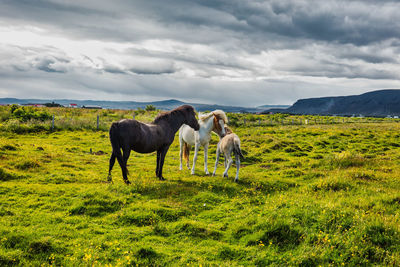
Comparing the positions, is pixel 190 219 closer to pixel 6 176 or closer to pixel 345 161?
pixel 6 176

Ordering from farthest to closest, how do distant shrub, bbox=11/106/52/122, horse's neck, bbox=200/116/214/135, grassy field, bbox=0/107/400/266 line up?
distant shrub, bbox=11/106/52/122 → horse's neck, bbox=200/116/214/135 → grassy field, bbox=0/107/400/266

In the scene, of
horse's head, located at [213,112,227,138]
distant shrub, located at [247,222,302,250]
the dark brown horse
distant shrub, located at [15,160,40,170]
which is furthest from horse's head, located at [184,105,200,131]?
distant shrub, located at [15,160,40,170]

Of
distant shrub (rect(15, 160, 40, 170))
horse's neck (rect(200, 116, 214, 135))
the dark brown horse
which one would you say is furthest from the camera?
horse's neck (rect(200, 116, 214, 135))

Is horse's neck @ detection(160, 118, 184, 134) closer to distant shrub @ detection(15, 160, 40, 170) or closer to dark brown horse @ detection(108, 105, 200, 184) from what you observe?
Answer: dark brown horse @ detection(108, 105, 200, 184)

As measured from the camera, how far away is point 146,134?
9.81m

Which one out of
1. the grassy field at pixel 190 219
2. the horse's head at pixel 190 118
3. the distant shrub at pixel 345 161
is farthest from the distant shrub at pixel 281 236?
the distant shrub at pixel 345 161

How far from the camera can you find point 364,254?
217 inches

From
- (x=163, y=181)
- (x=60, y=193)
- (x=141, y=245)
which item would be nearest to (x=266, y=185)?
(x=163, y=181)

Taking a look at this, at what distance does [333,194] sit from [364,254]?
13.0ft

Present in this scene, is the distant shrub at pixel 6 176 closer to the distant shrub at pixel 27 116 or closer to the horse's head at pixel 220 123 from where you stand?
the horse's head at pixel 220 123

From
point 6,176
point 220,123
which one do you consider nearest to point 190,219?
point 220,123

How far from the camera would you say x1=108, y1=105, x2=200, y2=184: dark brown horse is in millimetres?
9125

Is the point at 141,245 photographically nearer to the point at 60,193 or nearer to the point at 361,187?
the point at 60,193

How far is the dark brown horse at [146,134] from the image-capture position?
Result: 9.12 metres
